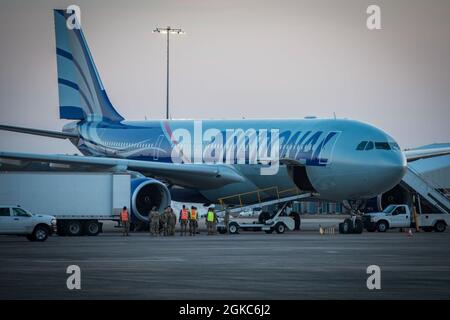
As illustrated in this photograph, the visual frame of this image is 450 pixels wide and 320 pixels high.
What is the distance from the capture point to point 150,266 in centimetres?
2578

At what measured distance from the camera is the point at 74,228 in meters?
44.8

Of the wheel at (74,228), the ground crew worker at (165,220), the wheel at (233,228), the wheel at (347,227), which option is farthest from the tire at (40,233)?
the wheel at (347,227)

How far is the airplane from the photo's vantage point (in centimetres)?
4603

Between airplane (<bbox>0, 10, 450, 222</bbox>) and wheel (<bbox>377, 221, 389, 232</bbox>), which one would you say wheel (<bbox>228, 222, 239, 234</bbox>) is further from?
wheel (<bbox>377, 221, 389, 232</bbox>)

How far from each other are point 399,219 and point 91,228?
50.3ft

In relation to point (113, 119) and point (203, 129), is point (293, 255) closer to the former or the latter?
point (203, 129)

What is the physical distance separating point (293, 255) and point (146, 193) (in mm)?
19226

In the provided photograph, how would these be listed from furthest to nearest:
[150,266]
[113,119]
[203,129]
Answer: [113,119] < [203,129] < [150,266]

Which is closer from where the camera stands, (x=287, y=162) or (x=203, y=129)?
(x=287, y=162)

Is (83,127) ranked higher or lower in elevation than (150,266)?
higher

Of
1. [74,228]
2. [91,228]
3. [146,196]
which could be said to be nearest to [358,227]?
[146,196]

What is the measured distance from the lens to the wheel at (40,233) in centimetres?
3881
